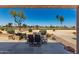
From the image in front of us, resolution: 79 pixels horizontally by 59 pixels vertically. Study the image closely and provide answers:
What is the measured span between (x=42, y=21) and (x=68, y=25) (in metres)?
2.76

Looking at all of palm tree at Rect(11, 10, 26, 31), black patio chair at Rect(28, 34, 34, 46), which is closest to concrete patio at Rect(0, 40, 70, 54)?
black patio chair at Rect(28, 34, 34, 46)

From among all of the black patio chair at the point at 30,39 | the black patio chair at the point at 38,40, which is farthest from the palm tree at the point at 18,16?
the black patio chair at the point at 38,40

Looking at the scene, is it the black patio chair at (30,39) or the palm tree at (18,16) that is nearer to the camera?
the palm tree at (18,16)

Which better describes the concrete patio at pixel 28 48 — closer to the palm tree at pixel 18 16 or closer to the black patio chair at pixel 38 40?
the black patio chair at pixel 38 40

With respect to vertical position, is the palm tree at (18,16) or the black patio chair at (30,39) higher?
the palm tree at (18,16)

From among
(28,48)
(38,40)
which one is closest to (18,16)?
(38,40)

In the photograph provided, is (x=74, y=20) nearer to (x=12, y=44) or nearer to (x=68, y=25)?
(x=68, y=25)

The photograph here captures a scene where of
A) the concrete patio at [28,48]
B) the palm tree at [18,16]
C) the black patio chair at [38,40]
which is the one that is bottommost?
the concrete patio at [28,48]

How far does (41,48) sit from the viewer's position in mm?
27750

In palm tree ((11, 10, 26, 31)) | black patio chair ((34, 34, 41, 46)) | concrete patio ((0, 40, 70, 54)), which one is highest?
palm tree ((11, 10, 26, 31))

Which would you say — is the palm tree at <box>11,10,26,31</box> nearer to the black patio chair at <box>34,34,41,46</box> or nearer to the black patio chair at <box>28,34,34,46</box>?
the black patio chair at <box>28,34,34,46</box>

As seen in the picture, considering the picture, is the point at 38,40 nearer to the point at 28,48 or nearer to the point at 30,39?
the point at 30,39

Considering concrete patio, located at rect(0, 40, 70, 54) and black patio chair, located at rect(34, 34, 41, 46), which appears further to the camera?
black patio chair, located at rect(34, 34, 41, 46)
